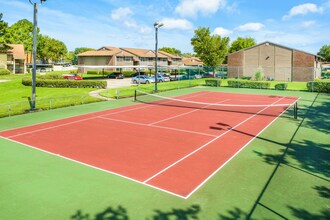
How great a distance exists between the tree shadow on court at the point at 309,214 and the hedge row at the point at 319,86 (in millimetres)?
34226

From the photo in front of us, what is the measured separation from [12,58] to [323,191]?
7559 centimetres

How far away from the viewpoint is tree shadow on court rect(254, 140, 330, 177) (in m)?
11.0

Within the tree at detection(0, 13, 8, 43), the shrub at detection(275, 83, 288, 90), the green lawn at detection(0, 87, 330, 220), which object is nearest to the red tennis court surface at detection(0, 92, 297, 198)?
the green lawn at detection(0, 87, 330, 220)

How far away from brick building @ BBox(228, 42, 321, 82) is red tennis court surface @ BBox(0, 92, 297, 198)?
34.0 metres

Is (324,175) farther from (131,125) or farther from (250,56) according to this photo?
(250,56)

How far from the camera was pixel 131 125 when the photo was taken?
714 inches

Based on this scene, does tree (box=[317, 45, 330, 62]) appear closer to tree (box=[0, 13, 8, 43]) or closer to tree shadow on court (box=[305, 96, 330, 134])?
tree shadow on court (box=[305, 96, 330, 134])

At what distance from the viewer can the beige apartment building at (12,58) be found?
6631cm

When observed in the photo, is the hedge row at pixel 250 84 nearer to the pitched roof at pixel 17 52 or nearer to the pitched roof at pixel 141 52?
the pitched roof at pixel 141 52

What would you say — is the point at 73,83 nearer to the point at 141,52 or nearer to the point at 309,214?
the point at 309,214

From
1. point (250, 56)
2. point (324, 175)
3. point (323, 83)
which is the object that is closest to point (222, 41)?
point (250, 56)

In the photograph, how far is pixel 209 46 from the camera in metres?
66.2

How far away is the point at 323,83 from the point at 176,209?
36470 mm

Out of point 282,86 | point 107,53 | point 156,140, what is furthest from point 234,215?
point 107,53
